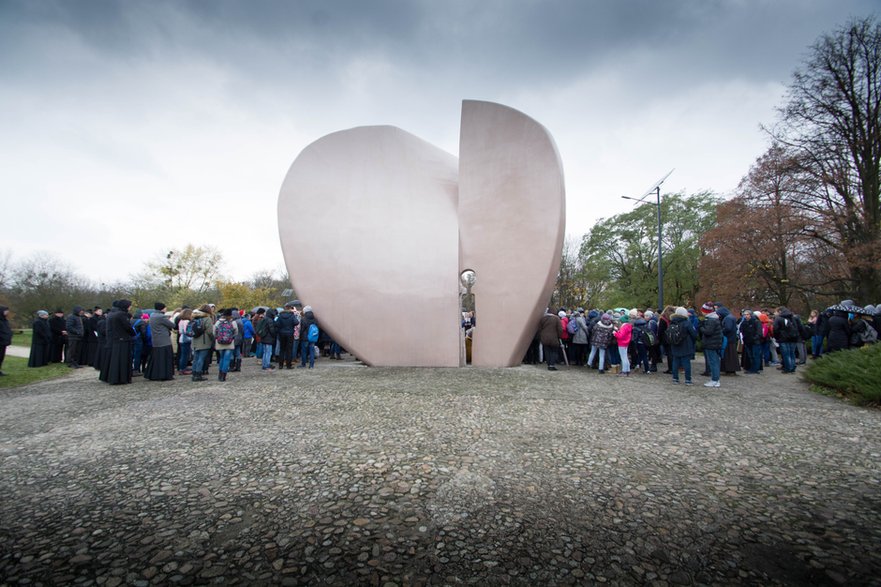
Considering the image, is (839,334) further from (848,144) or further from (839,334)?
(848,144)

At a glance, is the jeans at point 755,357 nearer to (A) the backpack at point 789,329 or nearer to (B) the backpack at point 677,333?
(A) the backpack at point 789,329

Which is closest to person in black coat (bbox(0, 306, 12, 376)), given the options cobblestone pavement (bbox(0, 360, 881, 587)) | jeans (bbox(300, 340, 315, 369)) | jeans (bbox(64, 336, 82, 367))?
jeans (bbox(64, 336, 82, 367))

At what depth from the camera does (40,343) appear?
1227 cm

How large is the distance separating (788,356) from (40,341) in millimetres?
22287

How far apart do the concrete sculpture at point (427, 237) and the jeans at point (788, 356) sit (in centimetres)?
692

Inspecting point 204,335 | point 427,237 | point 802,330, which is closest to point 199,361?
point 204,335

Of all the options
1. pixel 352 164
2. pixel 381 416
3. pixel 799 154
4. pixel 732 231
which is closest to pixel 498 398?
pixel 381 416

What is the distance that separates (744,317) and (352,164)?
1187cm

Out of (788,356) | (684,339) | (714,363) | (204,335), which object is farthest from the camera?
(788,356)

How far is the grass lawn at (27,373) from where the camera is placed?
30.0ft

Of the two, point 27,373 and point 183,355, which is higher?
point 183,355

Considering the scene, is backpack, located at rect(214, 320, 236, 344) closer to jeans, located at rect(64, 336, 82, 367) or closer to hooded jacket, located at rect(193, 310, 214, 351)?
hooded jacket, located at rect(193, 310, 214, 351)

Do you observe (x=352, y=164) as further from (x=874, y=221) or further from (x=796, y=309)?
(x=796, y=309)

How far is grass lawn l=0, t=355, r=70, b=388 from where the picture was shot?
916 centimetres
